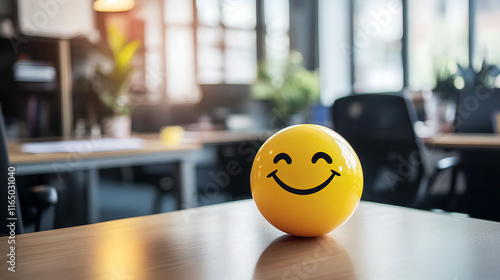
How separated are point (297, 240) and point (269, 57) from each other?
4938 millimetres

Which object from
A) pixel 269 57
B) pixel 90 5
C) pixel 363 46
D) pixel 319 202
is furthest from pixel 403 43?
pixel 319 202

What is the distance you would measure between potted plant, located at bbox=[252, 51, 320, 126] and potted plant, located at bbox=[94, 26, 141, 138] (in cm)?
147

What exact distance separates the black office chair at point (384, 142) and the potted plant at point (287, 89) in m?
2.05

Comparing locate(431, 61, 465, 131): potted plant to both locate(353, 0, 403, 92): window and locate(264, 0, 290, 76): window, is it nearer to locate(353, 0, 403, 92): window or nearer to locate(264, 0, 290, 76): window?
locate(353, 0, 403, 92): window

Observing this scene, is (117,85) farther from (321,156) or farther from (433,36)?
(433,36)

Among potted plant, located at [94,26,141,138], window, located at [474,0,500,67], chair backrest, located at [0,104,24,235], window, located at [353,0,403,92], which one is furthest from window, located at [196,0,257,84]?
chair backrest, located at [0,104,24,235]

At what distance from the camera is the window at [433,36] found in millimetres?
4887

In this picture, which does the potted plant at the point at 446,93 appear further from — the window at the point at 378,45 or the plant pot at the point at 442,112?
the window at the point at 378,45

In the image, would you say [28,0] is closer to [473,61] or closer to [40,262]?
[40,262]

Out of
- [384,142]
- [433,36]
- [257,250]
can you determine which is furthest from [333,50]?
[257,250]

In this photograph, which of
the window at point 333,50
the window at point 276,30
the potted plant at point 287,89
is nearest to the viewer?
the potted plant at point 287,89

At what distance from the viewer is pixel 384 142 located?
2637 mm

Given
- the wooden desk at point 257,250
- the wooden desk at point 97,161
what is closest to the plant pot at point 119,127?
the wooden desk at point 97,161

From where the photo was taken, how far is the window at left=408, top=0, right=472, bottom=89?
4887 millimetres
